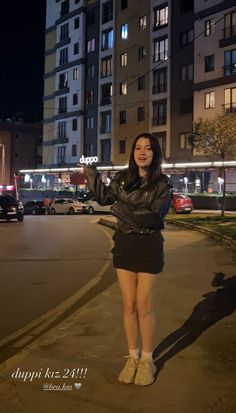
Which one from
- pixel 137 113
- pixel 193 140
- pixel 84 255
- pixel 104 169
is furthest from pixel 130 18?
pixel 84 255

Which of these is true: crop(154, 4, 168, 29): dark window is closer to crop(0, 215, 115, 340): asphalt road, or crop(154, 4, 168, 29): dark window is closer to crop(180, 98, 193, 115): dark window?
crop(180, 98, 193, 115): dark window

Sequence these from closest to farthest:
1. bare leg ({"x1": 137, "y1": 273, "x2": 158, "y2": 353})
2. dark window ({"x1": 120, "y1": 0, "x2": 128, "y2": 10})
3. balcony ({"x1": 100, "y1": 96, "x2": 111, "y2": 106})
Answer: bare leg ({"x1": 137, "y1": 273, "x2": 158, "y2": 353}), dark window ({"x1": 120, "y1": 0, "x2": 128, "y2": 10}), balcony ({"x1": 100, "y1": 96, "x2": 111, "y2": 106})

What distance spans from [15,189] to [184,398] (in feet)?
189

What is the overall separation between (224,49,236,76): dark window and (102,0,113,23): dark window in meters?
20.2

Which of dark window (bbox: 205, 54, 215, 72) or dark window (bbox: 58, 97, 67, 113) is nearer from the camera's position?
dark window (bbox: 205, 54, 215, 72)

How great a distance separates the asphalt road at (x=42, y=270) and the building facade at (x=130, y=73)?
1169 inches

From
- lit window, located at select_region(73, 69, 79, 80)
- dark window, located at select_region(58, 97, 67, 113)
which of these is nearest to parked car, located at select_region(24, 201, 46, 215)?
dark window, located at select_region(58, 97, 67, 113)

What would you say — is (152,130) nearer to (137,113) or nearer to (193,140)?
(137,113)

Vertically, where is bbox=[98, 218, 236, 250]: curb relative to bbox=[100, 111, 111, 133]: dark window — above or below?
below

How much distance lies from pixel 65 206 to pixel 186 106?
15411 mm

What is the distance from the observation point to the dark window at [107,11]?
200 ft

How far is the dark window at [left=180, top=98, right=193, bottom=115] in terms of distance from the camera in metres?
50.0

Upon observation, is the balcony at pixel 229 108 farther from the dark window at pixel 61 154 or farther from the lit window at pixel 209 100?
the dark window at pixel 61 154

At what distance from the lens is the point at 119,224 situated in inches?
182
